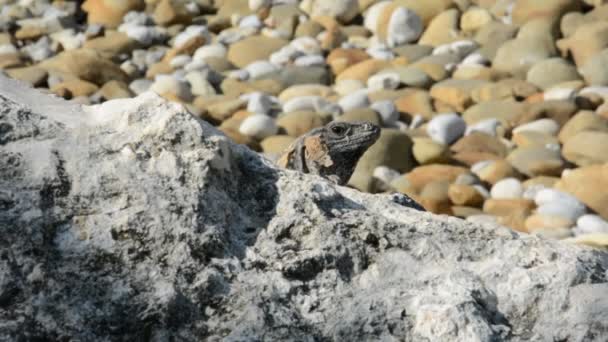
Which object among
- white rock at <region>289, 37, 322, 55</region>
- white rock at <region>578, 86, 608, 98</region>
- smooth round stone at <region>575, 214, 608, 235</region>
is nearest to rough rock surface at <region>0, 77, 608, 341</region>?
smooth round stone at <region>575, 214, 608, 235</region>

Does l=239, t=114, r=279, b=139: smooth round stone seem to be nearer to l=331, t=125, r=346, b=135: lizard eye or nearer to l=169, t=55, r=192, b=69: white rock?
l=169, t=55, r=192, b=69: white rock

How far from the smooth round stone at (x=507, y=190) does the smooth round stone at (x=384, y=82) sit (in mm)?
2277

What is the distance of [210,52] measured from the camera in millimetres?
11570

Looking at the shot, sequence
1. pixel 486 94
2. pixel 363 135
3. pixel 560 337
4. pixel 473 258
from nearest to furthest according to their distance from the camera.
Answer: pixel 560 337
pixel 473 258
pixel 363 135
pixel 486 94

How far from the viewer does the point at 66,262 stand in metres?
1.74

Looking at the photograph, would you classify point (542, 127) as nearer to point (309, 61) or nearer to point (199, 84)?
point (309, 61)

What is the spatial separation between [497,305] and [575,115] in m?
7.71

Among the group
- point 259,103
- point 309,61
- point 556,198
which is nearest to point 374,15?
point 309,61

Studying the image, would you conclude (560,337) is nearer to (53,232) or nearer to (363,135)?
(53,232)

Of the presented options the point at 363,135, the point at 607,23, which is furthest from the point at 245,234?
the point at 607,23

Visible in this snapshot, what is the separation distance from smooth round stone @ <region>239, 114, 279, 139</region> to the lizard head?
5418 millimetres

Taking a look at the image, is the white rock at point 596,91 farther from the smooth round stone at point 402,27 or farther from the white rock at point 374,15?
the white rock at point 374,15

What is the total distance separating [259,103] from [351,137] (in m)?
6.15

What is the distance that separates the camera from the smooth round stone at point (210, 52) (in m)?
11.5
